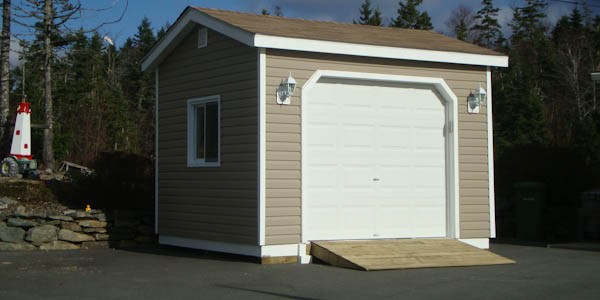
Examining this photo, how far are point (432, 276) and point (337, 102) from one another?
3.54 m

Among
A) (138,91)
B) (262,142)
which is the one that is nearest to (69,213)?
(262,142)

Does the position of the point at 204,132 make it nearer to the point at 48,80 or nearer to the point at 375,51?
the point at 375,51

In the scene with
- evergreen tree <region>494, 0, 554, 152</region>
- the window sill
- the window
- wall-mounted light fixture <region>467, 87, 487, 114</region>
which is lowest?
the window sill

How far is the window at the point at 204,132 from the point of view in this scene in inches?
490

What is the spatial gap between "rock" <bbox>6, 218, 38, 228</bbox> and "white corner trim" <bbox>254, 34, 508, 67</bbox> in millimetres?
5497

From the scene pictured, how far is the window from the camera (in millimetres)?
12448

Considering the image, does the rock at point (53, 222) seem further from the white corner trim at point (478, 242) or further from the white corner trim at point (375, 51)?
the white corner trim at point (478, 242)

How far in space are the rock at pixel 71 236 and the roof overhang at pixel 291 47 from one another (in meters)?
3.25

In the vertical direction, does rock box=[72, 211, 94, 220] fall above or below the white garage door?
below

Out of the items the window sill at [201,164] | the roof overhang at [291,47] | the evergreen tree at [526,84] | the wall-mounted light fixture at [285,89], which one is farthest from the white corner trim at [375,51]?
the evergreen tree at [526,84]

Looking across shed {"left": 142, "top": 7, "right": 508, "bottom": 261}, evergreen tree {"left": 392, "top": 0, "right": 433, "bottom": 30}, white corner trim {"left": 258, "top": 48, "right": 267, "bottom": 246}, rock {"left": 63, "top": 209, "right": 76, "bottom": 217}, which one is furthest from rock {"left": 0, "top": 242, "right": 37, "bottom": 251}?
evergreen tree {"left": 392, "top": 0, "right": 433, "bottom": 30}

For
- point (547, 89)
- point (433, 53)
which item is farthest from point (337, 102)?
point (547, 89)

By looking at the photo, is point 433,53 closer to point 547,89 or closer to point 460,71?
point 460,71

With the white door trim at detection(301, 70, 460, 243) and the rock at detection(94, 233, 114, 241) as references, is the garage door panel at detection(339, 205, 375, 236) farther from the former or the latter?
the rock at detection(94, 233, 114, 241)
